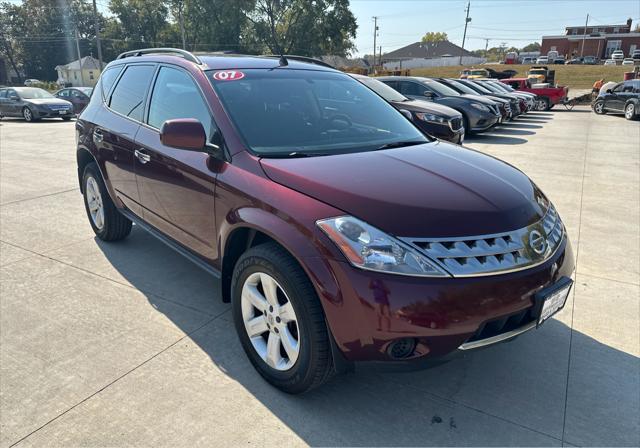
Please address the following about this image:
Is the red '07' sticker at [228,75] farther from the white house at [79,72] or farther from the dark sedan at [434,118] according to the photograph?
the white house at [79,72]

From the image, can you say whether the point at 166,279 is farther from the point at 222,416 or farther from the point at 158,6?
the point at 158,6

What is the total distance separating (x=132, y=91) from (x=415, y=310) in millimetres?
3250

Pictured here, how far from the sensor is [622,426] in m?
2.32

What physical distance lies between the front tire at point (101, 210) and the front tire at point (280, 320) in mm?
2419

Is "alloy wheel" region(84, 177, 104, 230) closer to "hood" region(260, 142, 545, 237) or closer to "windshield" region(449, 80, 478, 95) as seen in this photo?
"hood" region(260, 142, 545, 237)

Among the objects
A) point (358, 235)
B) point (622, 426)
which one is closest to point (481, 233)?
point (358, 235)

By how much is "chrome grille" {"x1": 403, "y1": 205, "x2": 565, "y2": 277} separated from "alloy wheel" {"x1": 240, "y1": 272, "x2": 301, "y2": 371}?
758 millimetres

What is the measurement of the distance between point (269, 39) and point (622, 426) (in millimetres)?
50683

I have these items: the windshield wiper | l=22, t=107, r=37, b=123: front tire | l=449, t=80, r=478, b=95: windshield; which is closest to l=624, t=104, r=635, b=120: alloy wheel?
l=449, t=80, r=478, b=95: windshield

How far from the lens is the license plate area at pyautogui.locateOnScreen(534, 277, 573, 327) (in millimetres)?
2182

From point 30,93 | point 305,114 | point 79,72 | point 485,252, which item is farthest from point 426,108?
point 79,72

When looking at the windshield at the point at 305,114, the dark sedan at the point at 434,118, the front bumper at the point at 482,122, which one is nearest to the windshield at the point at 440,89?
the front bumper at the point at 482,122

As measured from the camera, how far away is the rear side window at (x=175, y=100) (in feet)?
9.93

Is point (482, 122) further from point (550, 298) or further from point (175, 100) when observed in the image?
point (550, 298)
